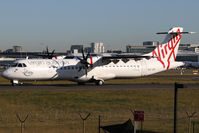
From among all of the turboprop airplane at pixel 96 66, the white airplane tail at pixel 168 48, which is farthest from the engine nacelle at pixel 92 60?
the white airplane tail at pixel 168 48

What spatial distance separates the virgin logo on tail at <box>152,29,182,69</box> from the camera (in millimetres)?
A: 47344

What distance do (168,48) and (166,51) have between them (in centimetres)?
58

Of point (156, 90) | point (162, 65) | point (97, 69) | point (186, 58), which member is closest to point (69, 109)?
point (156, 90)

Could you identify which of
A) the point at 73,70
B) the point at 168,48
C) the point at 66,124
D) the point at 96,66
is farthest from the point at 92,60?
the point at 66,124

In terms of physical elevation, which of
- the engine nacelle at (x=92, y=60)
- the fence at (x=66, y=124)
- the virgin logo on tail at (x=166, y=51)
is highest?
the virgin logo on tail at (x=166, y=51)

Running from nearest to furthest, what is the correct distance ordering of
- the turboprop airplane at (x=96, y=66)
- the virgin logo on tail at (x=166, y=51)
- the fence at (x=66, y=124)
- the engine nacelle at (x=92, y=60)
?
1. the fence at (x=66, y=124)
2. the turboprop airplane at (x=96, y=66)
3. the engine nacelle at (x=92, y=60)
4. the virgin logo on tail at (x=166, y=51)

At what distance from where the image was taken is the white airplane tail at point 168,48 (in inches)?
1866

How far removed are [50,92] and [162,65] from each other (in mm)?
19254

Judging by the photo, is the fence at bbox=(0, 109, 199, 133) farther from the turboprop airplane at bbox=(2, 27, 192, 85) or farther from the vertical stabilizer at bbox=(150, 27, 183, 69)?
the vertical stabilizer at bbox=(150, 27, 183, 69)

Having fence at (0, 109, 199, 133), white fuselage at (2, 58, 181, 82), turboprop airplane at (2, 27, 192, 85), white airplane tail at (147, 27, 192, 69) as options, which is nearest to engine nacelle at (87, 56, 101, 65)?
turboprop airplane at (2, 27, 192, 85)

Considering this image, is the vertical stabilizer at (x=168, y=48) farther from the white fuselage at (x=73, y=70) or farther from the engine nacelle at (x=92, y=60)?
the engine nacelle at (x=92, y=60)

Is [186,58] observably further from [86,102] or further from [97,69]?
[86,102]

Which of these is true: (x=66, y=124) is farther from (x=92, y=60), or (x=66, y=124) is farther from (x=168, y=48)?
(x=168, y=48)

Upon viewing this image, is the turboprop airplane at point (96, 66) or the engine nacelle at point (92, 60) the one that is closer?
the turboprop airplane at point (96, 66)
